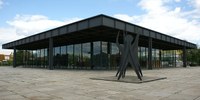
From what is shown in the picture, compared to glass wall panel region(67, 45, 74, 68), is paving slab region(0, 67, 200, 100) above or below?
below

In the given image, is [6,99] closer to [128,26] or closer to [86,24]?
[86,24]

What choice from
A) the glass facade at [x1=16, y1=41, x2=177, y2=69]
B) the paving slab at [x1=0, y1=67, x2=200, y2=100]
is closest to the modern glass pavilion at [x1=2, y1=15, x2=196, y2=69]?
the glass facade at [x1=16, y1=41, x2=177, y2=69]

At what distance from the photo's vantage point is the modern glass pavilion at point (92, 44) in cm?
2677

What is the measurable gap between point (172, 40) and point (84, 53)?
1607 centimetres

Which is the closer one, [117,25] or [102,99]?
[102,99]

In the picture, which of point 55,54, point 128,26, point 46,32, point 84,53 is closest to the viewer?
point 128,26

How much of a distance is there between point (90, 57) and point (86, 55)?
3.06 ft

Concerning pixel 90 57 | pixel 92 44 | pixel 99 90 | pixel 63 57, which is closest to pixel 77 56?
pixel 90 57

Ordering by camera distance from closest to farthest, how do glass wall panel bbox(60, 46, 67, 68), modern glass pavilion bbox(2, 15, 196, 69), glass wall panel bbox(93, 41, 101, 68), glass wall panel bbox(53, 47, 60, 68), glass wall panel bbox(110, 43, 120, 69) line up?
modern glass pavilion bbox(2, 15, 196, 69) < glass wall panel bbox(93, 41, 101, 68) < glass wall panel bbox(110, 43, 120, 69) < glass wall panel bbox(60, 46, 67, 68) < glass wall panel bbox(53, 47, 60, 68)

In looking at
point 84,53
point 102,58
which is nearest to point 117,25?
point 102,58

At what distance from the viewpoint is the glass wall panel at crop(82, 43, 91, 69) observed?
39.0m

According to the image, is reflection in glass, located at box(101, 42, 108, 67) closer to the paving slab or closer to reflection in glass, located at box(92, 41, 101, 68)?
reflection in glass, located at box(92, 41, 101, 68)

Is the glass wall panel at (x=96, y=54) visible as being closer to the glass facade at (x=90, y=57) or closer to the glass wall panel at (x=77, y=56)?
the glass facade at (x=90, y=57)

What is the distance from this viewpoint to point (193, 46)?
5266cm
